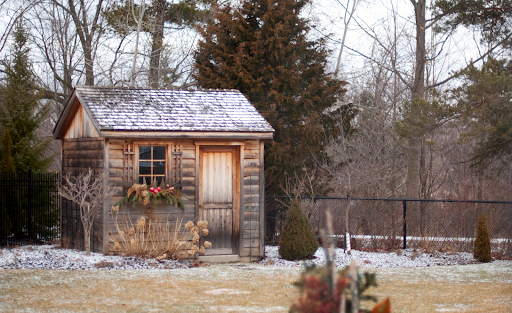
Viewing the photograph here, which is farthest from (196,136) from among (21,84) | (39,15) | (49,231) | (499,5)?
(39,15)

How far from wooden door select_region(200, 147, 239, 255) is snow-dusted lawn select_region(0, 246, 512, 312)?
680mm

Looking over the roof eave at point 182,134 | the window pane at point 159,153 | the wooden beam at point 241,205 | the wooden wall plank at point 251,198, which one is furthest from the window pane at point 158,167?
the wooden wall plank at point 251,198

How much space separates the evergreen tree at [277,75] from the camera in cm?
1485

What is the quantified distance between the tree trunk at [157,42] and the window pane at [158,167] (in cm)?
1213

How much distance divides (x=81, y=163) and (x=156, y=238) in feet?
8.57

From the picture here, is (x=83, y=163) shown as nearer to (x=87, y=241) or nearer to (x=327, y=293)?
(x=87, y=241)

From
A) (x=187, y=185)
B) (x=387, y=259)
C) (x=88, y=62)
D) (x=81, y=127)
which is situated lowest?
(x=387, y=259)

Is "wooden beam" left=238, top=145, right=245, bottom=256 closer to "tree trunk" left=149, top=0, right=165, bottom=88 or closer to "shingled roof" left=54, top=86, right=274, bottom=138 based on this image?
"shingled roof" left=54, top=86, right=274, bottom=138

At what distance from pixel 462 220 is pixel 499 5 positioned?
5691 mm

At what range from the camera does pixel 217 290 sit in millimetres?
8352

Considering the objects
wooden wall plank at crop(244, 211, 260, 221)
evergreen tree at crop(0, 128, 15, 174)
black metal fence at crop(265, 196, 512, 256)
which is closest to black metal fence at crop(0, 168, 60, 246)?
evergreen tree at crop(0, 128, 15, 174)

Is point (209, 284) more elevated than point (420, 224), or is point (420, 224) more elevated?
point (420, 224)

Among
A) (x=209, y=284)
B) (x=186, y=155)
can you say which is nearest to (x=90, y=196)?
(x=186, y=155)

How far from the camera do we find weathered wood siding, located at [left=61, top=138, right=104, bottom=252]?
36.7 feet
